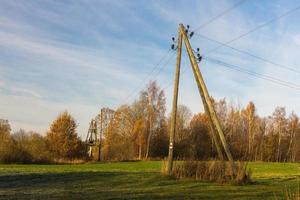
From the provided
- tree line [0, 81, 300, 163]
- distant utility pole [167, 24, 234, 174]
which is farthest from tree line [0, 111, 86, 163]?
distant utility pole [167, 24, 234, 174]

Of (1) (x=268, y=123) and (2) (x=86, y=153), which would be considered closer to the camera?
(2) (x=86, y=153)

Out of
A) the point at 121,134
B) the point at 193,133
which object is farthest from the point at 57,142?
the point at 193,133

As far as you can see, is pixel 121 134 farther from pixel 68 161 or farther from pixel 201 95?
pixel 201 95

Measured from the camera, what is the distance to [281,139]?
9050 cm

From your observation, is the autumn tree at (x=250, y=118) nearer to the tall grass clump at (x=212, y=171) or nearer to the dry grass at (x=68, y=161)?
the dry grass at (x=68, y=161)

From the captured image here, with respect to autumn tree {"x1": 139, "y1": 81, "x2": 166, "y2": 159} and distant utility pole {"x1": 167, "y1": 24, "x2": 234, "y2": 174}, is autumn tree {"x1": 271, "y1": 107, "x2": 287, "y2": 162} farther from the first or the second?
distant utility pole {"x1": 167, "y1": 24, "x2": 234, "y2": 174}

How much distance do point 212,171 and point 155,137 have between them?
178 ft

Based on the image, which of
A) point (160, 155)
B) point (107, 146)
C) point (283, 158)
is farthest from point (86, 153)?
point (283, 158)

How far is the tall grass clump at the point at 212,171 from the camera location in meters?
19.7

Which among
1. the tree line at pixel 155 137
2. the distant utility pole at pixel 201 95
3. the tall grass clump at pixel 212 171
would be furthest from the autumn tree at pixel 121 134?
the tall grass clump at pixel 212 171

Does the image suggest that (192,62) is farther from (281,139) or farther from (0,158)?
(281,139)

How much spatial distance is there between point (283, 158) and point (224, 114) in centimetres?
1630

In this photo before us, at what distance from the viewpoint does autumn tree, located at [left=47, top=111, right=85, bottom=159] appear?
58.2 metres

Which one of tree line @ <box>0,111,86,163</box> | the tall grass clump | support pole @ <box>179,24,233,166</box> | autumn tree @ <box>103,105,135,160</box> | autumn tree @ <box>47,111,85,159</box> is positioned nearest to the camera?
the tall grass clump
